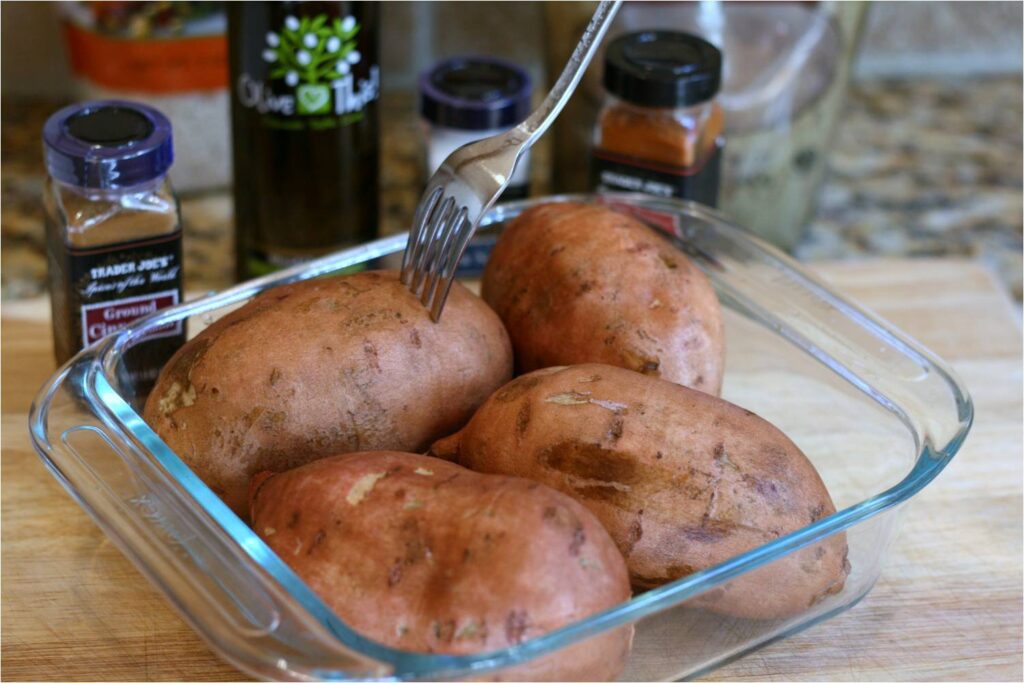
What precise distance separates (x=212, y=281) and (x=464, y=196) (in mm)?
593

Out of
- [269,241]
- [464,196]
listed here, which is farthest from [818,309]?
[269,241]

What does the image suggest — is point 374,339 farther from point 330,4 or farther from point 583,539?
point 330,4

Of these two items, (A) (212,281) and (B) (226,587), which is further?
(A) (212,281)

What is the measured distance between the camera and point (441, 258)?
885 millimetres

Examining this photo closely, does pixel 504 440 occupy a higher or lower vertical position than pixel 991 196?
higher

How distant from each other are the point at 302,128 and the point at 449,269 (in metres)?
0.40

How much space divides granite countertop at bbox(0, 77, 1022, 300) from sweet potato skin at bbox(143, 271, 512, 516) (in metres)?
0.51

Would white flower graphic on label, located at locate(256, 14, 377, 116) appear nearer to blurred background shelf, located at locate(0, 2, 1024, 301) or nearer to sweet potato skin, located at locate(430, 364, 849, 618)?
blurred background shelf, located at locate(0, 2, 1024, 301)

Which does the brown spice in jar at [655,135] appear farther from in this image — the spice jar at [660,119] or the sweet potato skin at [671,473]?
the sweet potato skin at [671,473]

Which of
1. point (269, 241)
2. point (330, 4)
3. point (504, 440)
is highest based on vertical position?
point (330, 4)

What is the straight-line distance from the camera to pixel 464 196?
2.96 ft

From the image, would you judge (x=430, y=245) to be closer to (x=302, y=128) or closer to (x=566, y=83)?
(x=566, y=83)

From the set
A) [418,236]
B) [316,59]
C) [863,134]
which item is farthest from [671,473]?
[863,134]

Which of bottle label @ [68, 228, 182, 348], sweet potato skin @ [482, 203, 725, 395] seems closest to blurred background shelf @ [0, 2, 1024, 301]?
bottle label @ [68, 228, 182, 348]
